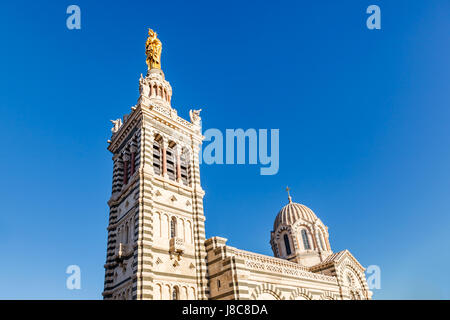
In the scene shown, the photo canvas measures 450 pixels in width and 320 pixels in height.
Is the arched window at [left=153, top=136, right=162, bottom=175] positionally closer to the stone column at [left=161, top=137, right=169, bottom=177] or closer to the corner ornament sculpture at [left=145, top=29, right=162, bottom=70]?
the stone column at [left=161, top=137, right=169, bottom=177]

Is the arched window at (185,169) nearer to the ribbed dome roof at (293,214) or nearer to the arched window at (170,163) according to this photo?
the arched window at (170,163)

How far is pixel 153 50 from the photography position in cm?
3362

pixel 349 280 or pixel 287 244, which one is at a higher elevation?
pixel 287 244

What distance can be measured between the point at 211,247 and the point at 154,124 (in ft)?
38.5

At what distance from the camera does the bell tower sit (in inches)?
801

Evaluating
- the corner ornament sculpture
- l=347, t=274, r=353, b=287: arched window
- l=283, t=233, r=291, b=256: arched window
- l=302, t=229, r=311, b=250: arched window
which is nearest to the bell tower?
the corner ornament sculpture

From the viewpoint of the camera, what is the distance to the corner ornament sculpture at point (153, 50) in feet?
109

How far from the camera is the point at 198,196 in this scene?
26.1 meters

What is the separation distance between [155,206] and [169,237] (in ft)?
8.41

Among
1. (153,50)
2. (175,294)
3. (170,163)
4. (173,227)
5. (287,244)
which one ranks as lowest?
(175,294)

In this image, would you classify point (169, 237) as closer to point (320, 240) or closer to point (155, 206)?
point (155, 206)

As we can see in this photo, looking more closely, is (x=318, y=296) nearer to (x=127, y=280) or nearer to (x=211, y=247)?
(x=211, y=247)

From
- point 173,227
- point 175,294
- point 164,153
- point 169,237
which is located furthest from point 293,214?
point 175,294
